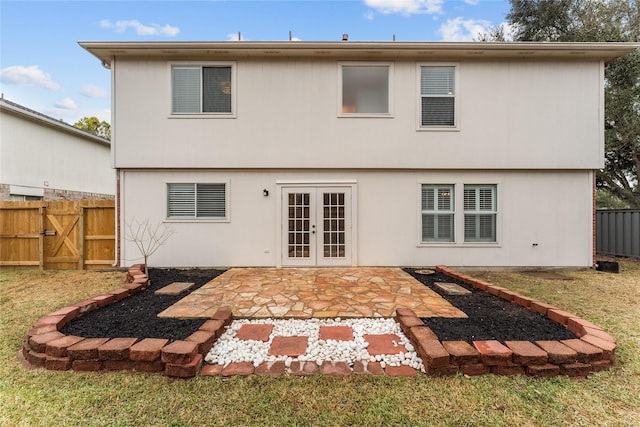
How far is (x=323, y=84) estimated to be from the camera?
269 inches

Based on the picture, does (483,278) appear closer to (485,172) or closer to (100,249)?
(485,172)

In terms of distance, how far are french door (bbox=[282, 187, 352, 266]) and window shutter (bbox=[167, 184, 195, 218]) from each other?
2399 mm

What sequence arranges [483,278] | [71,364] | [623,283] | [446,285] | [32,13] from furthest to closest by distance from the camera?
[32,13]
[483,278]
[623,283]
[446,285]
[71,364]

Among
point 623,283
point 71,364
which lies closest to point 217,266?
point 71,364

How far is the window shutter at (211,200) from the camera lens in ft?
22.9

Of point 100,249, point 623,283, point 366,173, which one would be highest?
point 366,173

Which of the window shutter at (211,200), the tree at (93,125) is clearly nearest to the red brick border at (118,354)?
the window shutter at (211,200)

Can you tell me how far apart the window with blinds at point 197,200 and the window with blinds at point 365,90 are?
389cm

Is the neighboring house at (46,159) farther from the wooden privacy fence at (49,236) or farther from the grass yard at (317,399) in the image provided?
the grass yard at (317,399)

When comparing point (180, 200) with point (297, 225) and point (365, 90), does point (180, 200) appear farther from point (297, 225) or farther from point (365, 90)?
point (365, 90)

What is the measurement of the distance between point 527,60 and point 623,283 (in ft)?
18.3

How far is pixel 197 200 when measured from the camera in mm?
6980

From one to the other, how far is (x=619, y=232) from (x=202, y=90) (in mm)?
13065

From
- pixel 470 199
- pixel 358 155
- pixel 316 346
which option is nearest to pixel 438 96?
pixel 358 155
